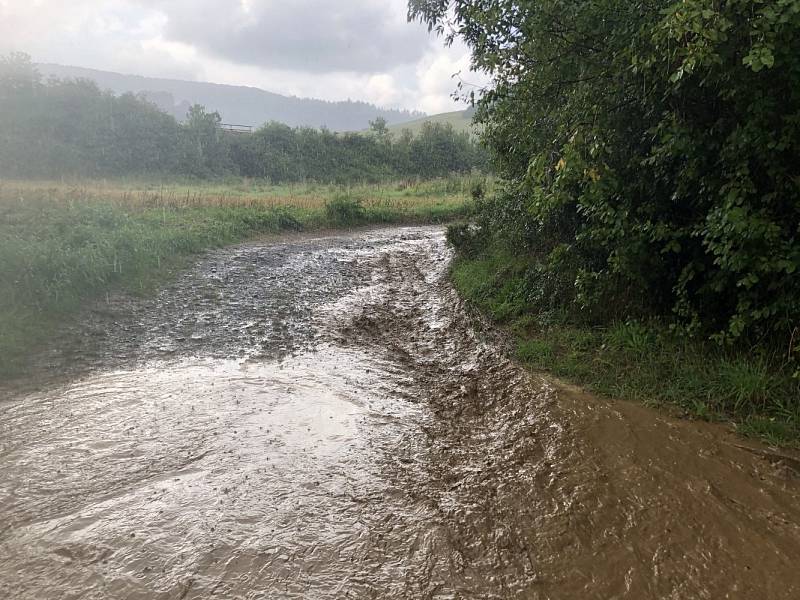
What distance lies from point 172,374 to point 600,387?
202 inches

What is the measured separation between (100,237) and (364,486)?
390 inches

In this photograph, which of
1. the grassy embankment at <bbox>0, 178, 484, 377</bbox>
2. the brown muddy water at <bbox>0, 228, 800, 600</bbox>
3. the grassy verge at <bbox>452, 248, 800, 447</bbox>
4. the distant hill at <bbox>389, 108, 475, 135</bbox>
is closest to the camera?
the brown muddy water at <bbox>0, 228, 800, 600</bbox>

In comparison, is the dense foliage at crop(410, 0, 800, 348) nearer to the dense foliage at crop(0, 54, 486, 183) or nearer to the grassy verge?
the grassy verge

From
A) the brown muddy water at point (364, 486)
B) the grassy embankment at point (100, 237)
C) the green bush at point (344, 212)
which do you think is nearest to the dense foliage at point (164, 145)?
the green bush at point (344, 212)

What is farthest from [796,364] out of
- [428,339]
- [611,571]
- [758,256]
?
[428,339]

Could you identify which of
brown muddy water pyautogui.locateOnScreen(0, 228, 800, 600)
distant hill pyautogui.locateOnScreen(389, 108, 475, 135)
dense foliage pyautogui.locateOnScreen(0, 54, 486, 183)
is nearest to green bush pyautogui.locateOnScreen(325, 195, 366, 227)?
brown muddy water pyautogui.locateOnScreen(0, 228, 800, 600)

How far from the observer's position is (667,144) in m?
4.90

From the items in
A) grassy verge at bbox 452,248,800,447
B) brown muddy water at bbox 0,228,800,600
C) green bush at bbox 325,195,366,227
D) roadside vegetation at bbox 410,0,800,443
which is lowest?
green bush at bbox 325,195,366,227

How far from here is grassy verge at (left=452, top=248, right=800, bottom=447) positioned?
4551mm

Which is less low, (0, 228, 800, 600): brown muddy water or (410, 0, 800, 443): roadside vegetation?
(410, 0, 800, 443): roadside vegetation

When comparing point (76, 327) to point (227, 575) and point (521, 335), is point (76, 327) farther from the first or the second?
point (521, 335)

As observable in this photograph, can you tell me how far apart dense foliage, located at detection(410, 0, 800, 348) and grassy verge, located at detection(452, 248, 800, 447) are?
0.94ft

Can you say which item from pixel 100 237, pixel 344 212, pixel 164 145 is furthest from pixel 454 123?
pixel 100 237

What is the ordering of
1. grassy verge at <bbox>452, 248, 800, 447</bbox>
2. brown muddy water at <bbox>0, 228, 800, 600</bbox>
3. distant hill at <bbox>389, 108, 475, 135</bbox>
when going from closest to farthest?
1. brown muddy water at <bbox>0, 228, 800, 600</bbox>
2. grassy verge at <bbox>452, 248, 800, 447</bbox>
3. distant hill at <bbox>389, 108, 475, 135</bbox>
